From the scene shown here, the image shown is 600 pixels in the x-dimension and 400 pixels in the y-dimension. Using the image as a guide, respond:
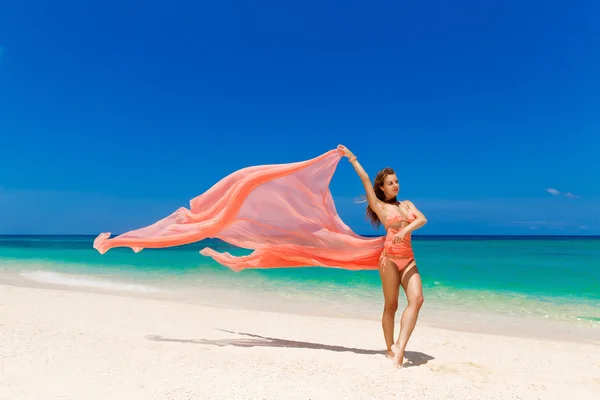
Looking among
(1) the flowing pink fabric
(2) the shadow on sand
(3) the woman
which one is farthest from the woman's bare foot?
(1) the flowing pink fabric

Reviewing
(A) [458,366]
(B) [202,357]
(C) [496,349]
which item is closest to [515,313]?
(C) [496,349]

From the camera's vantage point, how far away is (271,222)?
6242 millimetres

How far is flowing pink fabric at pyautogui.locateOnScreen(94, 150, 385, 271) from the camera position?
5953mm

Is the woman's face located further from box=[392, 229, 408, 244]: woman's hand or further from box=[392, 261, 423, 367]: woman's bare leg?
box=[392, 261, 423, 367]: woman's bare leg

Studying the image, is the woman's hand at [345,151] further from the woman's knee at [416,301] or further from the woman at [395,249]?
the woman's knee at [416,301]

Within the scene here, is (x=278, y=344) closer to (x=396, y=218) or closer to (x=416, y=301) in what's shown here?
(x=416, y=301)

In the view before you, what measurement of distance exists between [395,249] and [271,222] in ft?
5.80

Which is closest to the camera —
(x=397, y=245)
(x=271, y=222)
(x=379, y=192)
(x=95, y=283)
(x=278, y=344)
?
(x=397, y=245)

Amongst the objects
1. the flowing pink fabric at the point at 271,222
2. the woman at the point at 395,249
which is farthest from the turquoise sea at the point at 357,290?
the woman at the point at 395,249

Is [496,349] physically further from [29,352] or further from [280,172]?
Answer: [29,352]

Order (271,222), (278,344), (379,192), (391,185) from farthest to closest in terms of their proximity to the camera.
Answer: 1. (278,344)
2. (271,222)
3. (379,192)
4. (391,185)

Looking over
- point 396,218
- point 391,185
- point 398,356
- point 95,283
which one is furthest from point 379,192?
point 95,283

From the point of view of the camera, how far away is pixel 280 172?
19.9ft

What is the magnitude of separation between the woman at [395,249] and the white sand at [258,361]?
1.37 ft
